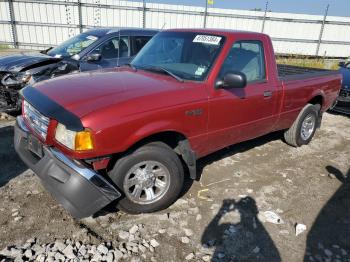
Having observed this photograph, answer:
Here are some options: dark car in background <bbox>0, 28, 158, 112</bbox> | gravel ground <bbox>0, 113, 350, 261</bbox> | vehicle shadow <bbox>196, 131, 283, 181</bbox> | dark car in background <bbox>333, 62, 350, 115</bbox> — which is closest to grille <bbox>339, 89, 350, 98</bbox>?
dark car in background <bbox>333, 62, 350, 115</bbox>

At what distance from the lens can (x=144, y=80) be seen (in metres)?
3.63

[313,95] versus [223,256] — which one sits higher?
[313,95]

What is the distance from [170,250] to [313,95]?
3.83m

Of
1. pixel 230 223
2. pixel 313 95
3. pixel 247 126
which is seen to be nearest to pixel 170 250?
pixel 230 223

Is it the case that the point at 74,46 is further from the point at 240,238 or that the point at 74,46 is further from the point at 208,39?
the point at 240,238

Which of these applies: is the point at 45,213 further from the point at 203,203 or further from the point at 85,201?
the point at 203,203

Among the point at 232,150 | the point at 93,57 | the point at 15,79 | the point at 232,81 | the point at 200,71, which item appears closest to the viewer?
the point at 232,81

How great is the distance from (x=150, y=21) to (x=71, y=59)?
12.3 metres

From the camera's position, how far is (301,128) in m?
5.65

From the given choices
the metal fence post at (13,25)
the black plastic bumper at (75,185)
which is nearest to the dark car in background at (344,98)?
the black plastic bumper at (75,185)

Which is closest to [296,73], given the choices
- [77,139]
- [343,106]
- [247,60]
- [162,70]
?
[247,60]

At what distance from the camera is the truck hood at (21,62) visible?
19.5 ft

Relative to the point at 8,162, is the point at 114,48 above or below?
above

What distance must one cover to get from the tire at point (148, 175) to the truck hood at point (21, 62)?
3.89m
